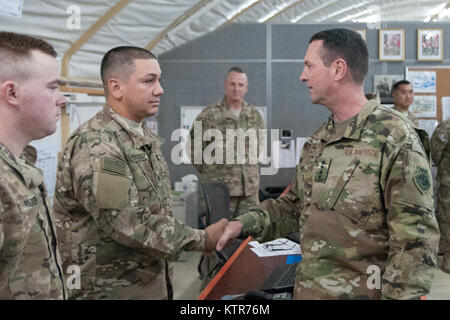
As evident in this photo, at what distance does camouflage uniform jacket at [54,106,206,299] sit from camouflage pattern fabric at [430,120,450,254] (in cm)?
340

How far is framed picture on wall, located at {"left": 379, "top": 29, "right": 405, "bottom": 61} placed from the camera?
184 inches

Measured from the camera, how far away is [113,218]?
1.51m

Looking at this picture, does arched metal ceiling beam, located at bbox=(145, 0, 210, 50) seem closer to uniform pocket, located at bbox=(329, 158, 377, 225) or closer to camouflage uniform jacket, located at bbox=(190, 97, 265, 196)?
camouflage uniform jacket, located at bbox=(190, 97, 265, 196)

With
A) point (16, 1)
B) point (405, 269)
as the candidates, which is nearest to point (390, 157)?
point (405, 269)

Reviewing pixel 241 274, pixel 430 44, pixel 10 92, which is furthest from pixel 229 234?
pixel 430 44

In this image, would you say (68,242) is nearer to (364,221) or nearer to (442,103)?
(364,221)

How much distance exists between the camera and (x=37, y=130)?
1159 millimetres

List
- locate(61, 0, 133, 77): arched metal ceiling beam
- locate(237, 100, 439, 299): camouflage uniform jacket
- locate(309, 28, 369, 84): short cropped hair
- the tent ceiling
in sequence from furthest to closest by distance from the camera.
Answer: locate(61, 0, 133, 77): arched metal ceiling beam → the tent ceiling → locate(309, 28, 369, 84): short cropped hair → locate(237, 100, 439, 299): camouflage uniform jacket

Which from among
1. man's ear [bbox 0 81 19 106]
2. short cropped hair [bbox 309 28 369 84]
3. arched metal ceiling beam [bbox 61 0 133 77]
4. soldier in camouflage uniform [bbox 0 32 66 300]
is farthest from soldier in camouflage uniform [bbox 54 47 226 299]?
arched metal ceiling beam [bbox 61 0 133 77]

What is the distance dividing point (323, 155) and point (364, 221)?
30 cm

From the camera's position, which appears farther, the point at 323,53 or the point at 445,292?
the point at 445,292

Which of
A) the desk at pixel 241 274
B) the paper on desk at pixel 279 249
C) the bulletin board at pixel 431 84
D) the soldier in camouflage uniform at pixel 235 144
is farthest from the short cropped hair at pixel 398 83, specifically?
the desk at pixel 241 274

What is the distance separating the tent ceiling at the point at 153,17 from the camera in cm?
269

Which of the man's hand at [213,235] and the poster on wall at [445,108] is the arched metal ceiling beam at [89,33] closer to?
the man's hand at [213,235]
